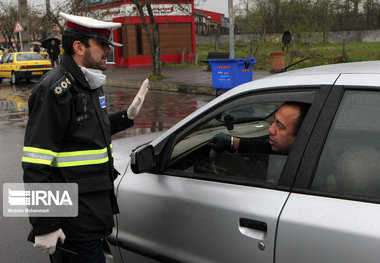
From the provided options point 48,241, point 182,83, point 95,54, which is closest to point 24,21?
point 182,83

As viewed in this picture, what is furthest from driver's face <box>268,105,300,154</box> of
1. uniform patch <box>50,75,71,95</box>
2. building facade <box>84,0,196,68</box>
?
building facade <box>84,0,196,68</box>

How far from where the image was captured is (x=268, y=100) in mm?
2191

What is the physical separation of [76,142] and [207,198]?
2.32 feet

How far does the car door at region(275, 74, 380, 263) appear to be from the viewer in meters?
1.78

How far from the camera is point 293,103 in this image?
2186mm

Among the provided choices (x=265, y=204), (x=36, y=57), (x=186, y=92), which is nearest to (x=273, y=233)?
(x=265, y=204)

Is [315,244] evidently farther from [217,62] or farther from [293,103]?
[217,62]

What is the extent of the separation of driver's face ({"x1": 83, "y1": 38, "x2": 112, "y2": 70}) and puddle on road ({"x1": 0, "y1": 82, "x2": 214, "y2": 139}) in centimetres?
625

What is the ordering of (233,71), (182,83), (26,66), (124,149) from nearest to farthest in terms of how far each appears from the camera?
(124,149)
(233,71)
(182,83)
(26,66)

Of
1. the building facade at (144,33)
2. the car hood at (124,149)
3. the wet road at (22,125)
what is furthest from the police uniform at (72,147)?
the building facade at (144,33)

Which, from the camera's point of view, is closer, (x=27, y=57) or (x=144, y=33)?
(x=27, y=57)

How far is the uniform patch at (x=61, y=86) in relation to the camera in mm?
2105

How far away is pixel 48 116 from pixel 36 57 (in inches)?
866

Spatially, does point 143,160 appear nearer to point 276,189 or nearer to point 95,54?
point 95,54
